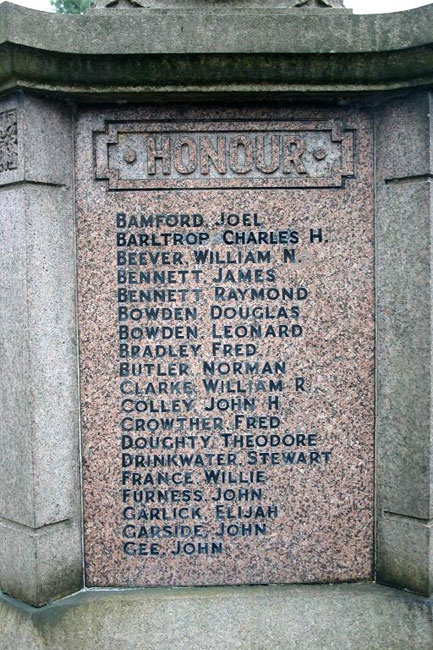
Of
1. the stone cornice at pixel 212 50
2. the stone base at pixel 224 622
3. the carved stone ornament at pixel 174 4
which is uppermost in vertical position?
the carved stone ornament at pixel 174 4

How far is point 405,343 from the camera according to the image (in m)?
3.26

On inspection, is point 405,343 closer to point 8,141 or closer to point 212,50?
point 212,50

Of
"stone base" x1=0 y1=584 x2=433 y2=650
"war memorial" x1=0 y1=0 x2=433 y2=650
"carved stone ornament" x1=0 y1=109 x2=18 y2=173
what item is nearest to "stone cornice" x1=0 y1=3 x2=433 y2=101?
"war memorial" x1=0 y1=0 x2=433 y2=650

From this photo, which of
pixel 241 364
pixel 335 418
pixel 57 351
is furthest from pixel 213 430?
pixel 57 351

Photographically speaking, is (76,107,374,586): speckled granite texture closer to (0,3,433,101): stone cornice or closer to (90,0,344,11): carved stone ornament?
(0,3,433,101): stone cornice

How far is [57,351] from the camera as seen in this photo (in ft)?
10.7

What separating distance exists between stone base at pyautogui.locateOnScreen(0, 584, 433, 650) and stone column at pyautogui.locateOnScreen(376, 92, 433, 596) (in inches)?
8.2

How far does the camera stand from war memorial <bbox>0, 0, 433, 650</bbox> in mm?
3168

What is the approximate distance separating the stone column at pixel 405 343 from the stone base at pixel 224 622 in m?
0.21

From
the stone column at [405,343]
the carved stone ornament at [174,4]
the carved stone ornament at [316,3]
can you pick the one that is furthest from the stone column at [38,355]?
the stone column at [405,343]

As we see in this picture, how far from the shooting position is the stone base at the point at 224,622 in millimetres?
3145

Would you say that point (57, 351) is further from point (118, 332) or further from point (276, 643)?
point (276, 643)

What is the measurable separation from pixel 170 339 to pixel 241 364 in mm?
409

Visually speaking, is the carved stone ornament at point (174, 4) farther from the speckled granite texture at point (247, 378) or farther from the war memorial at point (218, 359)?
the speckled granite texture at point (247, 378)
